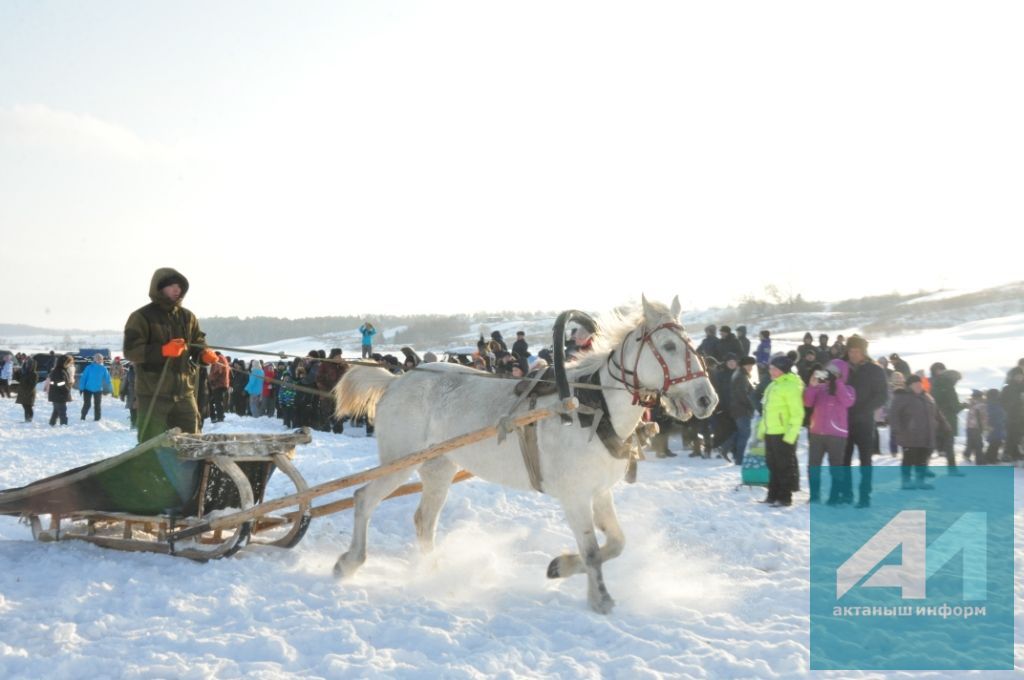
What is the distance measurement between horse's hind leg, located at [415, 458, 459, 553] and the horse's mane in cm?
157

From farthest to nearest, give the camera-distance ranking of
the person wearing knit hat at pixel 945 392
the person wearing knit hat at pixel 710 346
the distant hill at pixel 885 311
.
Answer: the distant hill at pixel 885 311, the person wearing knit hat at pixel 710 346, the person wearing knit hat at pixel 945 392

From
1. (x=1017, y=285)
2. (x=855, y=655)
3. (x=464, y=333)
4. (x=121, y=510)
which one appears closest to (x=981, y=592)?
(x=855, y=655)

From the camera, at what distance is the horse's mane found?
5754mm

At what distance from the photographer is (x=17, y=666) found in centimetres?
409

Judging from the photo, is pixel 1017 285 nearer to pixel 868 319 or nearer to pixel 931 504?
pixel 868 319

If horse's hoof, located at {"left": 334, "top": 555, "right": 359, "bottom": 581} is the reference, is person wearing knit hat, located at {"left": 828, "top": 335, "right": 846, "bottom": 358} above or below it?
above

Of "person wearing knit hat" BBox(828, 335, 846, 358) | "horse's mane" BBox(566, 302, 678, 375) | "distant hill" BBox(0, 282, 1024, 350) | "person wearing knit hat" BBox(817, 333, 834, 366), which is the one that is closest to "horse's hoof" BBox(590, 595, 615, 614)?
"horse's mane" BBox(566, 302, 678, 375)

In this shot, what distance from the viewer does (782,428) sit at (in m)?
9.39

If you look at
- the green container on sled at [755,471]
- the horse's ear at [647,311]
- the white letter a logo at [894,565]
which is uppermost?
the horse's ear at [647,311]

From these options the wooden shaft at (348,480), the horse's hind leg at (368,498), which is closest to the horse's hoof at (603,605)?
the wooden shaft at (348,480)

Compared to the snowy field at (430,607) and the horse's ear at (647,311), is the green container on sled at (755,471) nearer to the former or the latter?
the snowy field at (430,607)

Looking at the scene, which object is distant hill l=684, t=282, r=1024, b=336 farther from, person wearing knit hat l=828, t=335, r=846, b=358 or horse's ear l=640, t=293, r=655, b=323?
horse's ear l=640, t=293, r=655, b=323

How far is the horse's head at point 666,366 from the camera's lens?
535 cm

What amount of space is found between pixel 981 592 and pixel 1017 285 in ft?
176
